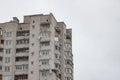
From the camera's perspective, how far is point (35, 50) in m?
106

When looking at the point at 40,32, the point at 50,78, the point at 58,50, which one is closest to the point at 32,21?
the point at 40,32

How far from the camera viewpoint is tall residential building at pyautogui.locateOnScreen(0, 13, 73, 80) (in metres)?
104

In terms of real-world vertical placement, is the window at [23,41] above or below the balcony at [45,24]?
below

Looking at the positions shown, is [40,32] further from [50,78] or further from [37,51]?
[50,78]

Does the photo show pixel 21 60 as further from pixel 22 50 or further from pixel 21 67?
pixel 22 50

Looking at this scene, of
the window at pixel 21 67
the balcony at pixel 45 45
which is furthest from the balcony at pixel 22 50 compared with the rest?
the balcony at pixel 45 45

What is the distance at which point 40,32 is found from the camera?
107500 millimetres

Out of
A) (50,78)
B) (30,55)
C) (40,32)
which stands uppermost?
(40,32)

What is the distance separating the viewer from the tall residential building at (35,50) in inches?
4107

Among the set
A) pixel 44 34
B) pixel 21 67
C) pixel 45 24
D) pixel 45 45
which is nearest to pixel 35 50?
pixel 45 45

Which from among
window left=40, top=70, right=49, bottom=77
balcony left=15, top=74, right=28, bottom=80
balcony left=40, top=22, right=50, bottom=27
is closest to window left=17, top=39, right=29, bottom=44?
balcony left=40, top=22, right=50, bottom=27

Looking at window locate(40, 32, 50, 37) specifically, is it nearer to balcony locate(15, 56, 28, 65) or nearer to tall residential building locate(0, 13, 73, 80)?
tall residential building locate(0, 13, 73, 80)

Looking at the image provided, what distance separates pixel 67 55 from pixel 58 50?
6.14 m

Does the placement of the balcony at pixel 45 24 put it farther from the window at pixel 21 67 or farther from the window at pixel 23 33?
the window at pixel 21 67
